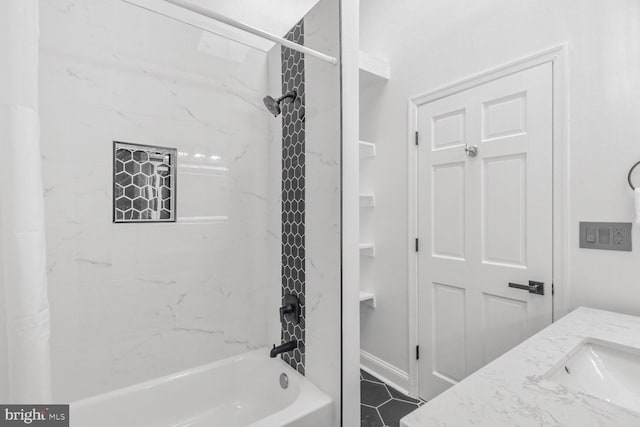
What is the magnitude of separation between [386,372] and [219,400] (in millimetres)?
1270

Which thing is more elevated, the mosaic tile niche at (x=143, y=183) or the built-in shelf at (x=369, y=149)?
the built-in shelf at (x=369, y=149)

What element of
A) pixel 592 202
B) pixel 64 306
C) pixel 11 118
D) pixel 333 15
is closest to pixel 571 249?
pixel 592 202

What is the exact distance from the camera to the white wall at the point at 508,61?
1408mm

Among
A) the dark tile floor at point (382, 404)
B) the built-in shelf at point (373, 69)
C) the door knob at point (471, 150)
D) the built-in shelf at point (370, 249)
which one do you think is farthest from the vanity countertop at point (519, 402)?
the built-in shelf at point (373, 69)

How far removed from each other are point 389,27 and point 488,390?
2432mm

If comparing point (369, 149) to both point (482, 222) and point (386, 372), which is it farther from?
point (386, 372)

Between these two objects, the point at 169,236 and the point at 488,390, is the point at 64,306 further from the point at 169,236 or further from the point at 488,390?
the point at 488,390

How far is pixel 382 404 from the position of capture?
215cm

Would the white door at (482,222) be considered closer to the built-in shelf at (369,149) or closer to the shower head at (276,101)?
the built-in shelf at (369,149)

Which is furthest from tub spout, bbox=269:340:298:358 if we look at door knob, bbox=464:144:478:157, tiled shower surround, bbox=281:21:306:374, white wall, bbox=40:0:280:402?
door knob, bbox=464:144:478:157

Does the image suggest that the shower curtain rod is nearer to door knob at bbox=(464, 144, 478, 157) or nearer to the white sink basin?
door knob at bbox=(464, 144, 478, 157)

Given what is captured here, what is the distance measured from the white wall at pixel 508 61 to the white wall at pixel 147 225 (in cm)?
94

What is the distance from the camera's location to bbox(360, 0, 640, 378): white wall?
141 cm

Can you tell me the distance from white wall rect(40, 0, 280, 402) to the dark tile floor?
0.85 m
